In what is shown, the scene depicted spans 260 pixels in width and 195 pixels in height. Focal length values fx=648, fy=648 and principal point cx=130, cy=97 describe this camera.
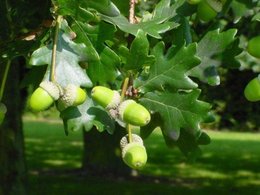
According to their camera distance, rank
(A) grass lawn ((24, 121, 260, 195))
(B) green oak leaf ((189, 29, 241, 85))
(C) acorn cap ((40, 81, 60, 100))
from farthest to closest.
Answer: (A) grass lawn ((24, 121, 260, 195))
(B) green oak leaf ((189, 29, 241, 85))
(C) acorn cap ((40, 81, 60, 100))

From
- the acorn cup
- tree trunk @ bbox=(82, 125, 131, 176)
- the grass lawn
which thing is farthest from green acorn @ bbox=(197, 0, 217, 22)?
tree trunk @ bbox=(82, 125, 131, 176)

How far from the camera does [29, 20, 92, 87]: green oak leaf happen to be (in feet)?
4.90

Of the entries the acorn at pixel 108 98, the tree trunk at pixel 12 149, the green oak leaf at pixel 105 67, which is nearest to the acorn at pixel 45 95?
the acorn at pixel 108 98

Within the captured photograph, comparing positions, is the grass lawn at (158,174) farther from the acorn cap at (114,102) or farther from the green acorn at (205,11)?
the acorn cap at (114,102)

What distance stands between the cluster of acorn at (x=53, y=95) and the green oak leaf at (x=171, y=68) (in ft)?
0.79

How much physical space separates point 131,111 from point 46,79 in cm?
21

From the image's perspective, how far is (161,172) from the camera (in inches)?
456

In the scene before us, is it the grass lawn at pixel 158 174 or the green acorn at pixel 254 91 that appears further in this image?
the grass lawn at pixel 158 174

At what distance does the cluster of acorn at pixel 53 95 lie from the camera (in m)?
1.37

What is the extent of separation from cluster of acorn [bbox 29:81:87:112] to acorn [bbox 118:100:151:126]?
100mm

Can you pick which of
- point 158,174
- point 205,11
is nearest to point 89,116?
point 205,11

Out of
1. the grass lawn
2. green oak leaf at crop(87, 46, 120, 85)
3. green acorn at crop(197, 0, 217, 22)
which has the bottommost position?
the grass lawn

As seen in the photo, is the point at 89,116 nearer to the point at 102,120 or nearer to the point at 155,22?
the point at 102,120

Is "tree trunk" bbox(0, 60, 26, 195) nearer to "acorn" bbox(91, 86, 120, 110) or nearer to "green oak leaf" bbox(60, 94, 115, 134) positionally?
"green oak leaf" bbox(60, 94, 115, 134)
